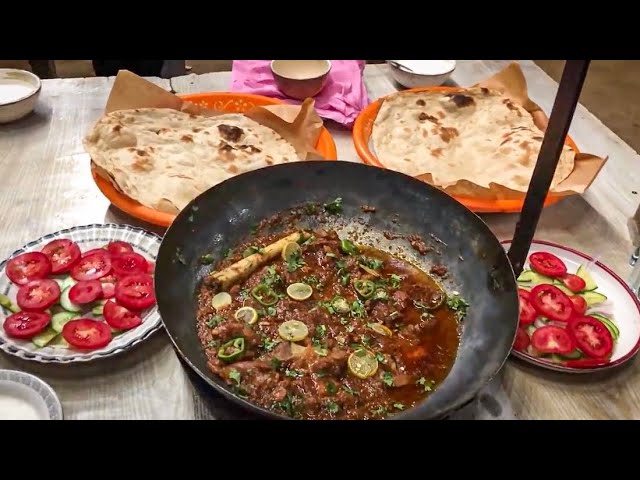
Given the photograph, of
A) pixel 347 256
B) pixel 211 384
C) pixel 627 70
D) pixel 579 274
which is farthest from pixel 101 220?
pixel 627 70

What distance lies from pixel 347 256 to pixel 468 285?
505 millimetres

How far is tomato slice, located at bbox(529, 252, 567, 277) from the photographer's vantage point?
229 centimetres

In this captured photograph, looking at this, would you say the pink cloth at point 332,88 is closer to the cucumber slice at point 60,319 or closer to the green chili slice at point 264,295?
the green chili slice at point 264,295

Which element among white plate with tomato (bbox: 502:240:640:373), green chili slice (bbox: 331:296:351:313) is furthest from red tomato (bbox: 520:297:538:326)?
green chili slice (bbox: 331:296:351:313)

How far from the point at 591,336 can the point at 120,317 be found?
1.64 meters

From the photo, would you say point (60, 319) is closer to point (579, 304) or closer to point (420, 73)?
point (579, 304)

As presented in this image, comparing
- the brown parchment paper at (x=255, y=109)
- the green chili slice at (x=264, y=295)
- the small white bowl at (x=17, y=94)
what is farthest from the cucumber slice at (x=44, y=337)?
the small white bowl at (x=17, y=94)

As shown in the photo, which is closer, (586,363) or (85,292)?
(586,363)

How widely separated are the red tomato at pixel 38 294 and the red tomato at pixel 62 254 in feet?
0.28

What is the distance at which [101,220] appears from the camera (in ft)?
8.55

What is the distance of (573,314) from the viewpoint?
2.12 metres

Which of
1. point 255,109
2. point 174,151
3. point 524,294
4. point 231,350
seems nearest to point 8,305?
point 231,350

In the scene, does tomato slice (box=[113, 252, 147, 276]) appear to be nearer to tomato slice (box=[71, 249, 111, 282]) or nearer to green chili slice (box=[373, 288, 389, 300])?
tomato slice (box=[71, 249, 111, 282])

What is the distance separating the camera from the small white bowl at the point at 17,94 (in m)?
3.04
